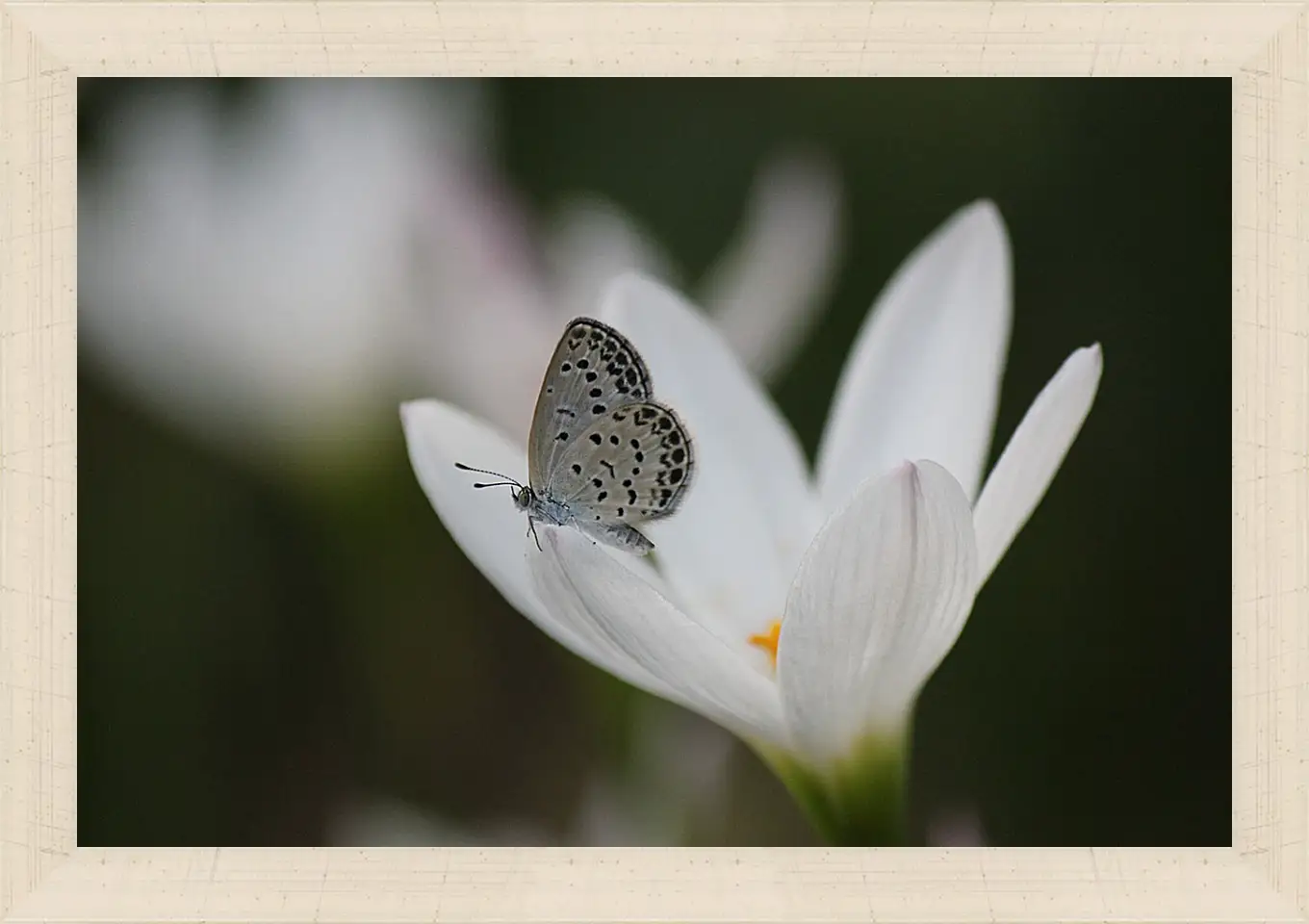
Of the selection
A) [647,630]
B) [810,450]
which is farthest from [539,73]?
[647,630]

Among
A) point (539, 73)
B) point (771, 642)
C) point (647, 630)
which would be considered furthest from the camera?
point (539, 73)

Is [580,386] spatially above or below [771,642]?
above

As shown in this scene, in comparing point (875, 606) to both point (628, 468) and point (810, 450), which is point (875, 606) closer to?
point (628, 468)

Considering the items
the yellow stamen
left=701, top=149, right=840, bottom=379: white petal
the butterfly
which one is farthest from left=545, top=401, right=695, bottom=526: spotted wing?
left=701, top=149, right=840, bottom=379: white petal

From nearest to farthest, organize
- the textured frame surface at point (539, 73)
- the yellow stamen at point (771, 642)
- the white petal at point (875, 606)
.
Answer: the white petal at point (875, 606) → the yellow stamen at point (771, 642) → the textured frame surface at point (539, 73)

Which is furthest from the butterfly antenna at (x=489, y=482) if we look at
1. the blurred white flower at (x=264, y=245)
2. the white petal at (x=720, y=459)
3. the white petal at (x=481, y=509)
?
the blurred white flower at (x=264, y=245)

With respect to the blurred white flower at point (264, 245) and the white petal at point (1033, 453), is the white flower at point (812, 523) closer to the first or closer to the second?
the white petal at point (1033, 453)
